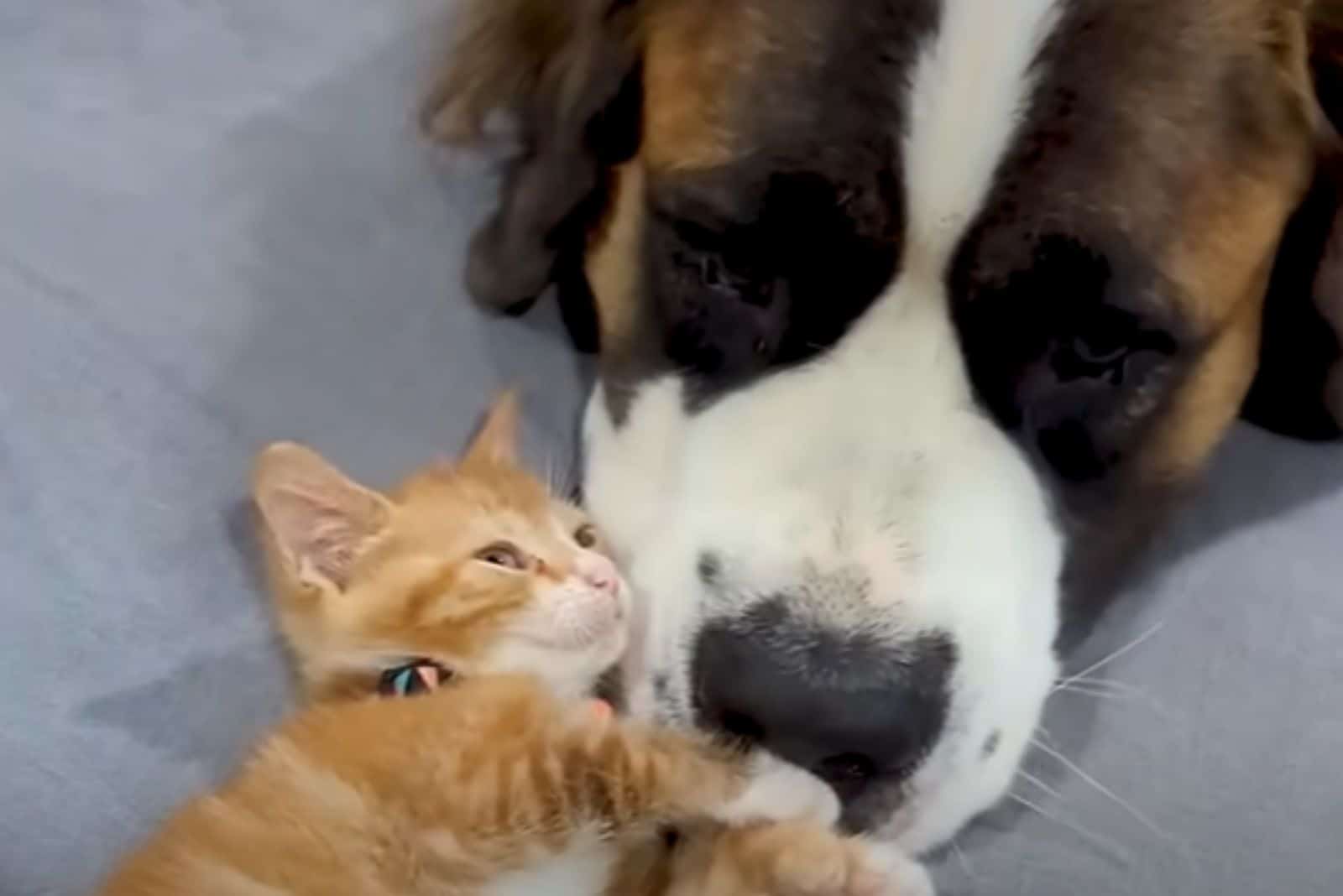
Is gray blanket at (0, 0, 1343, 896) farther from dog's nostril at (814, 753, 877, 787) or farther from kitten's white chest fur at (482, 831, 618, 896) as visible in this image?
kitten's white chest fur at (482, 831, 618, 896)

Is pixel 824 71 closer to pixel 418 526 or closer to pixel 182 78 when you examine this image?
pixel 418 526

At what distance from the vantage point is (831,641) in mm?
1180

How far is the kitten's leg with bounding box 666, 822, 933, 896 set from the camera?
1.14 metres

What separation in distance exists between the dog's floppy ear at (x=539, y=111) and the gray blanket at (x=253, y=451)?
4 cm

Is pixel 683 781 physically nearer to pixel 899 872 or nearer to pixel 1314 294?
pixel 899 872

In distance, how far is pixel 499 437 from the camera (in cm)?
140

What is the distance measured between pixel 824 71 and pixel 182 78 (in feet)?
2.19

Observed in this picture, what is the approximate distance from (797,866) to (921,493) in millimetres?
233

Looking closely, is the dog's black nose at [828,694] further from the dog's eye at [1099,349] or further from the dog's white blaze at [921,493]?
the dog's eye at [1099,349]

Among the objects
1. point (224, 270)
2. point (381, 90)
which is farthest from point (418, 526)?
point (381, 90)

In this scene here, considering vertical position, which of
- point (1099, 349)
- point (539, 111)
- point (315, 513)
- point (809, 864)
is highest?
point (539, 111)

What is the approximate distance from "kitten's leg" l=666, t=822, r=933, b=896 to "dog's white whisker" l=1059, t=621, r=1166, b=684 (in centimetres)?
24

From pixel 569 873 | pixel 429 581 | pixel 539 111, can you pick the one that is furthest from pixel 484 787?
pixel 539 111

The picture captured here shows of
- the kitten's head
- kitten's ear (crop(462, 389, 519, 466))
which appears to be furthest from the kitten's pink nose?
kitten's ear (crop(462, 389, 519, 466))
